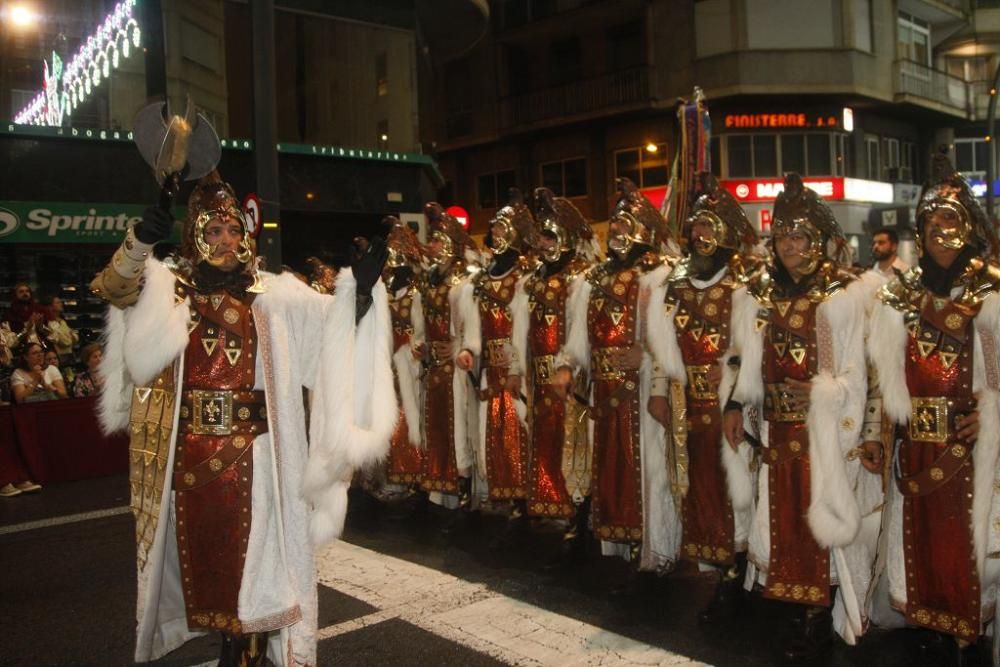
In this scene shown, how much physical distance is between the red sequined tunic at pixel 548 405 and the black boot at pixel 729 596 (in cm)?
145

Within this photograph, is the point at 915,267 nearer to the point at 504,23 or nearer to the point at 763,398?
the point at 763,398

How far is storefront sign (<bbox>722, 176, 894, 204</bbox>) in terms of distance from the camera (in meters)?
26.7

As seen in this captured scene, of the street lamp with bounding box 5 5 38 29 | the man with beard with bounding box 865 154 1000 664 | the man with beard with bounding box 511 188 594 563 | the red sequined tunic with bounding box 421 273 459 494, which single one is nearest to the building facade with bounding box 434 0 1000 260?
the street lamp with bounding box 5 5 38 29

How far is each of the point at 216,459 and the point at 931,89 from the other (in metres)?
32.2

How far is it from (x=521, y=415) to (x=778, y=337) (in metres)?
2.74

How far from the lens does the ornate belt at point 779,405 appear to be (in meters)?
4.96

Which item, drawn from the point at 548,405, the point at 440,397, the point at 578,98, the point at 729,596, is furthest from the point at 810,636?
the point at 578,98

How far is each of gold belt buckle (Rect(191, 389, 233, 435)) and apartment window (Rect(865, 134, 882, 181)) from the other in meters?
28.0

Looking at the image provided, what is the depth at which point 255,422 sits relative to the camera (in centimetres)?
423

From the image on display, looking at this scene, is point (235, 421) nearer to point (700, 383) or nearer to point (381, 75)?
point (700, 383)

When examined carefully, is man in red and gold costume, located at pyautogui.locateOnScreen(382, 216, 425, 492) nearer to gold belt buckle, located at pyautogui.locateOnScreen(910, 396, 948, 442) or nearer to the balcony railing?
gold belt buckle, located at pyautogui.locateOnScreen(910, 396, 948, 442)

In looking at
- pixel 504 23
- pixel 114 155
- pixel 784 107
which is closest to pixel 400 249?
pixel 114 155

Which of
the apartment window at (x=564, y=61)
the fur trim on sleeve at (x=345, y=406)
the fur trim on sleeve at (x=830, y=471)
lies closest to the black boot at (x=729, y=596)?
the fur trim on sleeve at (x=830, y=471)

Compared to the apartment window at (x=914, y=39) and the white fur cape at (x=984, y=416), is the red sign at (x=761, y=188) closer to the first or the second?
the apartment window at (x=914, y=39)
